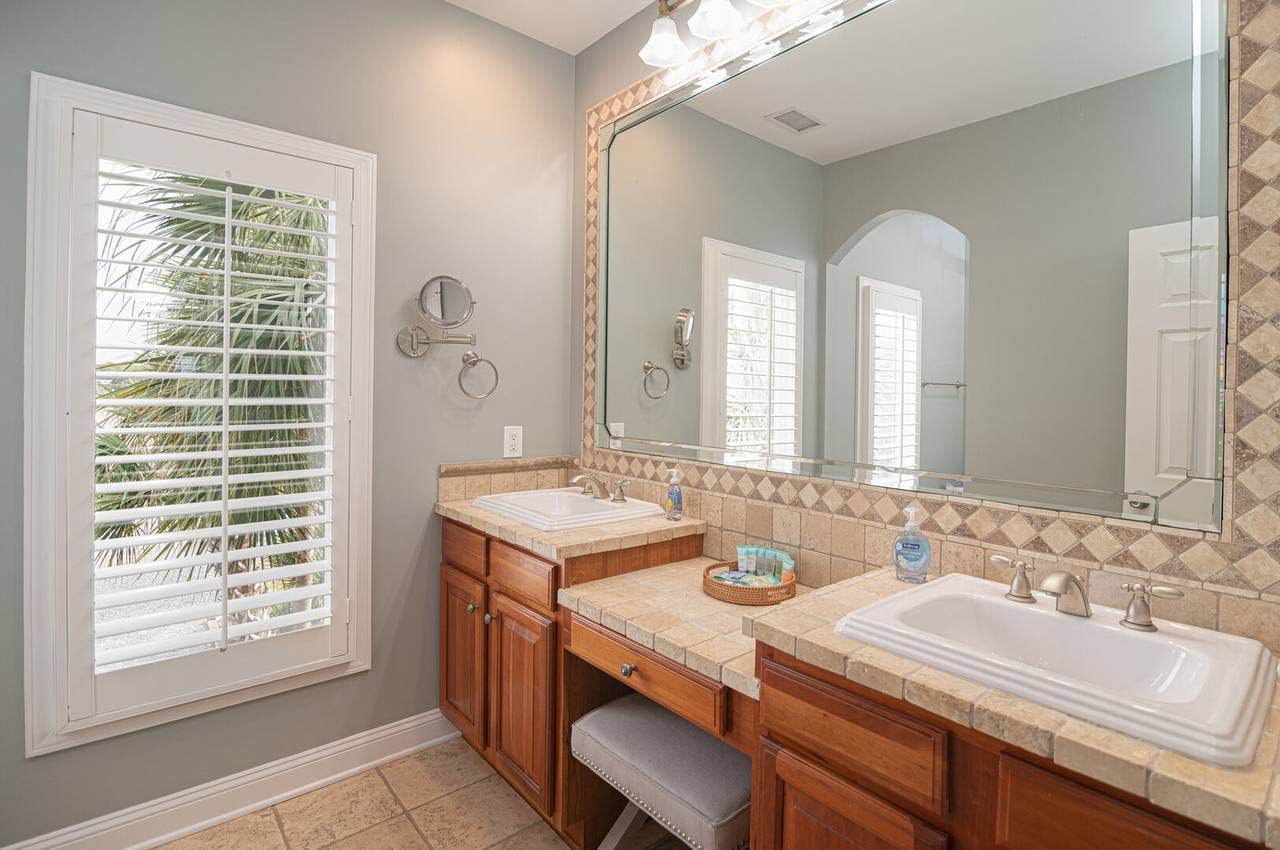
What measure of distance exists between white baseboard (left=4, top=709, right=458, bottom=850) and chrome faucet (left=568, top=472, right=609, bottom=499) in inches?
40.4

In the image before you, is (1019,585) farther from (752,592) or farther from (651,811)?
(651,811)

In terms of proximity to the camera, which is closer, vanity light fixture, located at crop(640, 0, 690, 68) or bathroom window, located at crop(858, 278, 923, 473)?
bathroom window, located at crop(858, 278, 923, 473)

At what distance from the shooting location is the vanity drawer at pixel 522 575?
185cm

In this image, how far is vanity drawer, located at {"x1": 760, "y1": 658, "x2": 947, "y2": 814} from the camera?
0.97 metres

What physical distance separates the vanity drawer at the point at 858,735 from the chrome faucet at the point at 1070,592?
0.42 meters

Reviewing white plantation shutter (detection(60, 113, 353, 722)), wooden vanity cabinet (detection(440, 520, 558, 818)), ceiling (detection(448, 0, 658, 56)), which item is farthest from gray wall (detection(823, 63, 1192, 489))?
white plantation shutter (detection(60, 113, 353, 722))

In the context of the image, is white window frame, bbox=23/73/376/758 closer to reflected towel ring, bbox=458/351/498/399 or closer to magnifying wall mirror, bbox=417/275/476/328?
magnifying wall mirror, bbox=417/275/476/328

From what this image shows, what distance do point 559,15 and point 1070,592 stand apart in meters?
2.53

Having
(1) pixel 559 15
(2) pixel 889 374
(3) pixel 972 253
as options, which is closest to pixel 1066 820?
(2) pixel 889 374

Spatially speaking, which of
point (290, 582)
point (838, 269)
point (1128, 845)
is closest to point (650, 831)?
point (290, 582)

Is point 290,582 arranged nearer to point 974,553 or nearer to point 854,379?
point 854,379

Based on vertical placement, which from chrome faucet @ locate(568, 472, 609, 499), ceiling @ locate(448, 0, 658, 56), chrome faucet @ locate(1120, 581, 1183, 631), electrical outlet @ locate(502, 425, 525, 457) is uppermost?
ceiling @ locate(448, 0, 658, 56)

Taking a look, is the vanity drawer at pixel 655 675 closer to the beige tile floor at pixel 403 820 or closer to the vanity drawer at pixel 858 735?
the vanity drawer at pixel 858 735

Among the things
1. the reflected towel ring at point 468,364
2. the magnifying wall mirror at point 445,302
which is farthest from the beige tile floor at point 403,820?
the magnifying wall mirror at point 445,302
